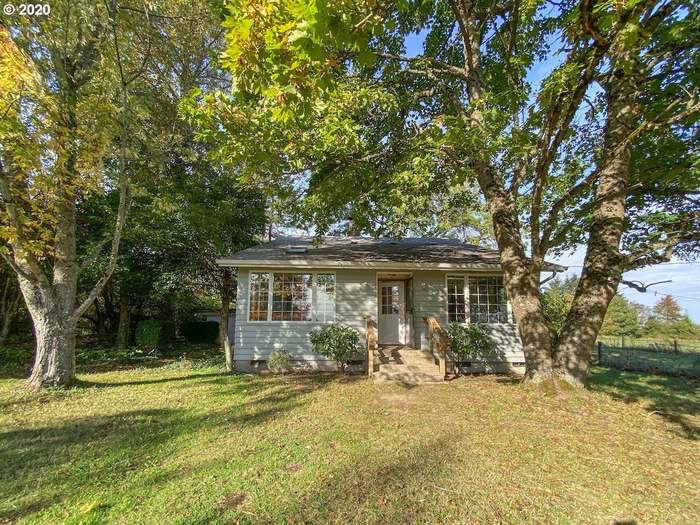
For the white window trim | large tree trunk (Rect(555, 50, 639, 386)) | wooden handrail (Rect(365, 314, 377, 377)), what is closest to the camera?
large tree trunk (Rect(555, 50, 639, 386))

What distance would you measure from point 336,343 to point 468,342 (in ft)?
11.0

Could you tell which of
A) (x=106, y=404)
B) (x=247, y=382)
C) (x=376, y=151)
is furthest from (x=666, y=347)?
(x=106, y=404)

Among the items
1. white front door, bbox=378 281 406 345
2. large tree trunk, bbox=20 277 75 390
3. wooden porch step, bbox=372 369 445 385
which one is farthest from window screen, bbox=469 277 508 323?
large tree trunk, bbox=20 277 75 390

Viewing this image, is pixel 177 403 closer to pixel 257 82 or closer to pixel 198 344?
pixel 257 82

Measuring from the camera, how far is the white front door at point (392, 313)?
10.4 metres

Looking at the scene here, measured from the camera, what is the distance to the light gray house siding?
29.8ft

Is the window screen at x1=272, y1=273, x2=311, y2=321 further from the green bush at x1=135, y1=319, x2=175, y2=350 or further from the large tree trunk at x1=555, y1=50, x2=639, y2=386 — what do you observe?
the green bush at x1=135, y1=319, x2=175, y2=350

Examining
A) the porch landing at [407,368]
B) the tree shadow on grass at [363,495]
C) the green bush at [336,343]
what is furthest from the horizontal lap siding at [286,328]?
the tree shadow on grass at [363,495]

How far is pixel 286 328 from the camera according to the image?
9.20 meters

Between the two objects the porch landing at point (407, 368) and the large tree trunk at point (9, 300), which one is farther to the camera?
the large tree trunk at point (9, 300)

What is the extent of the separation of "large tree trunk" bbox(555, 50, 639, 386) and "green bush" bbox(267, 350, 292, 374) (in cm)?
619

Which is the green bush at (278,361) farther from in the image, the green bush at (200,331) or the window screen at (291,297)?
the green bush at (200,331)

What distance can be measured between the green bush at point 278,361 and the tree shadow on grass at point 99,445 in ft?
6.49

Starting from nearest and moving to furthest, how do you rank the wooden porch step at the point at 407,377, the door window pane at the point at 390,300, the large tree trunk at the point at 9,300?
the wooden porch step at the point at 407,377, the door window pane at the point at 390,300, the large tree trunk at the point at 9,300
